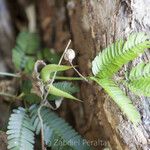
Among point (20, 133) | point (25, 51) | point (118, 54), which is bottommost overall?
point (20, 133)

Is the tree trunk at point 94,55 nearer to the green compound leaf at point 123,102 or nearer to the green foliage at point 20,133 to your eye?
the green compound leaf at point 123,102

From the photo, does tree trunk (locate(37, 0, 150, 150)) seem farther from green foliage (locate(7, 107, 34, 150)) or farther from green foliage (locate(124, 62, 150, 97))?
green foliage (locate(7, 107, 34, 150))

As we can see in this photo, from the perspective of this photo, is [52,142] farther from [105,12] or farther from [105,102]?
[105,12]

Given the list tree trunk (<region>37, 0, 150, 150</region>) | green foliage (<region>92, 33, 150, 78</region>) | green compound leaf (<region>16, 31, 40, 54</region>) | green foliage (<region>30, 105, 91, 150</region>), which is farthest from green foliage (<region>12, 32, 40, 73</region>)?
green foliage (<region>92, 33, 150, 78</region>)

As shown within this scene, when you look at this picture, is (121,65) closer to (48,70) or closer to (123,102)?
(123,102)

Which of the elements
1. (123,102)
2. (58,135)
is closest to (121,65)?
(123,102)
